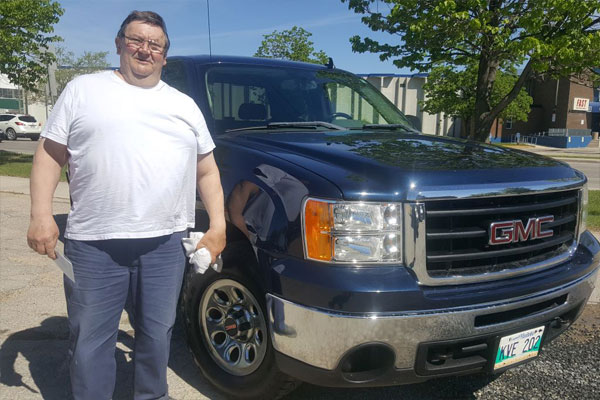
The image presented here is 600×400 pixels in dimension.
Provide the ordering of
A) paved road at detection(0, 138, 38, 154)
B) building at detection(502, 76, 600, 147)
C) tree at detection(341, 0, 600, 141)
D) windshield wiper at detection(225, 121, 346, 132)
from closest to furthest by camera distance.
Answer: windshield wiper at detection(225, 121, 346, 132) < tree at detection(341, 0, 600, 141) < paved road at detection(0, 138, 38, 154) < building at detection(502, 76, 600, 147)

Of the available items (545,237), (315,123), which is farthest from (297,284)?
(315,123)

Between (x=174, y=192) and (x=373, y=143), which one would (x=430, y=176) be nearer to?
(x=373, y=143)

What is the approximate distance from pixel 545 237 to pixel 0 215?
7745 millimetres

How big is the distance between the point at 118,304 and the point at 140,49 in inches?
42.4

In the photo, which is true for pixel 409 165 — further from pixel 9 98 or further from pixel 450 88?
pixel 9 98

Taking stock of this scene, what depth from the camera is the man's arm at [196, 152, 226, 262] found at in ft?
7.80

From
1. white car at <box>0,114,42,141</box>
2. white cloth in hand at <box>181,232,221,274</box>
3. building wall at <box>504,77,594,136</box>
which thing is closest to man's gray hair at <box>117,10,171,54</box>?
white cloth in hand at <box>181,232,221,274</box>

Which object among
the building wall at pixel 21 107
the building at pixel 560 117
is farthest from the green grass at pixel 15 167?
the building at pixel 560 117

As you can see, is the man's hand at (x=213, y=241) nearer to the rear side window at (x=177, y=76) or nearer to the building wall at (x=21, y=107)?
the rear side window at (x=177, y=76)

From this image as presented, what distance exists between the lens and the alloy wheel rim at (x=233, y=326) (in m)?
2.51

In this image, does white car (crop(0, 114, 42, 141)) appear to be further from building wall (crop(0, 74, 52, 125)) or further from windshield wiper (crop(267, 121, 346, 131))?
windshield wiper (crop(267, 121, 346, 131))

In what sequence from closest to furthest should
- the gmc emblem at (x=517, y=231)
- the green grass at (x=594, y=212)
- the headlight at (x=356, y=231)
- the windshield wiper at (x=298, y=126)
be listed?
the headlight at (x=356, y=231) < the gmc emblem at (x=517, y=231) < the windshield wiper at (x=298, y=126) < the green grass at (x=594, y=212)

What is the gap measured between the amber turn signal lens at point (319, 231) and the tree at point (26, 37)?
13921 mm

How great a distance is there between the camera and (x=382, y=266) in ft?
7.09
